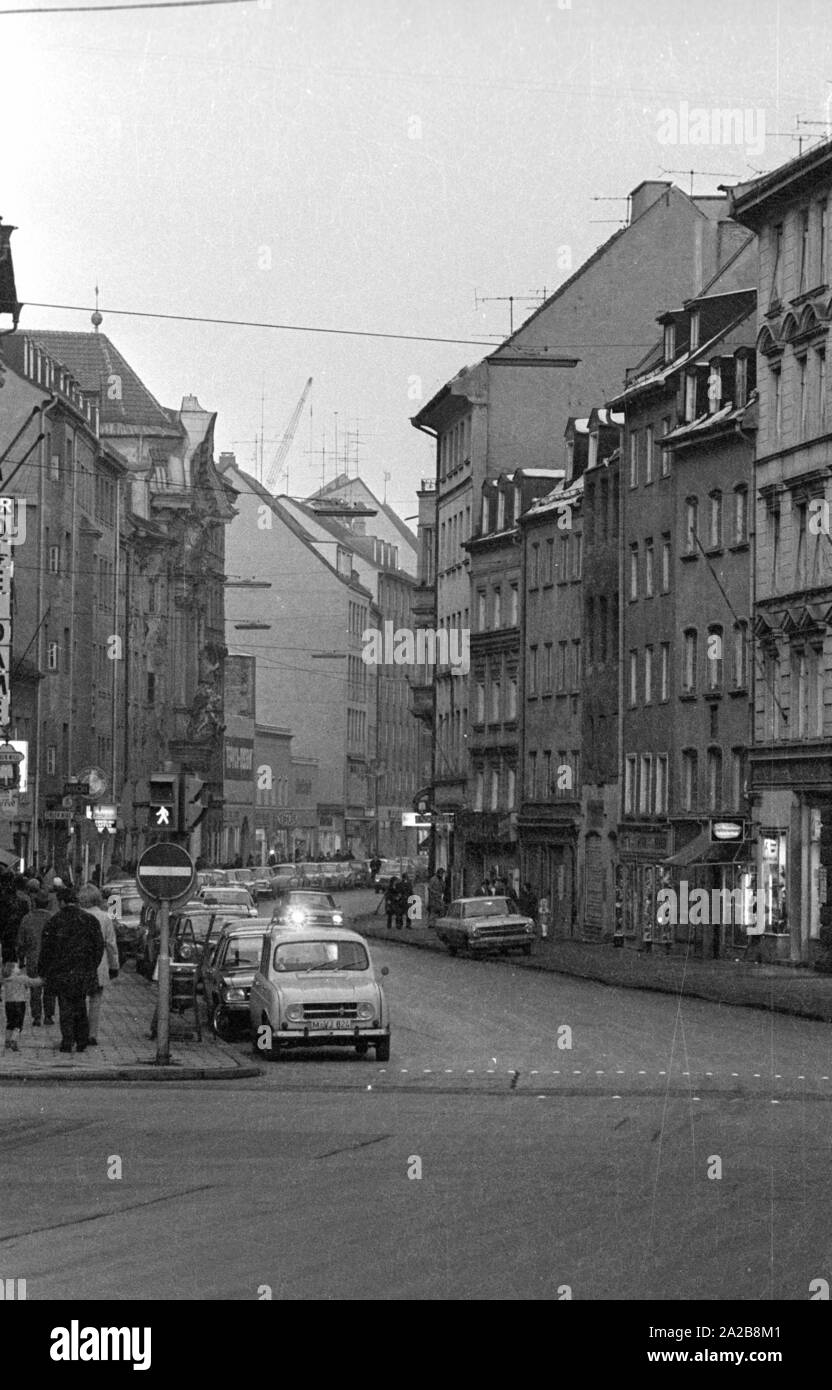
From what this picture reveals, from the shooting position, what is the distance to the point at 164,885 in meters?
27.7

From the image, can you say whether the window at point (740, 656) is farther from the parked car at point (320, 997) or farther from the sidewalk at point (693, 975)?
the parked car at point (320, 997)

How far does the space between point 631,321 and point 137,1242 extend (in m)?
78.7

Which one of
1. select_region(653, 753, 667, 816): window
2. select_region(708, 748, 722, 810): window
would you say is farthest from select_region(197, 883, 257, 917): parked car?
select_region(653, 753, 667, 816): window

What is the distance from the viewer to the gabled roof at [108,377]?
5359 inches

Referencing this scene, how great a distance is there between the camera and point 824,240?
53719 mm

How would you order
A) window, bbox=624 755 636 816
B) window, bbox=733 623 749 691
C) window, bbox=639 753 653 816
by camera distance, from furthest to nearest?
1. window, bbox=624 755 636 816
2. window, bbox=639 753 653 816
3. window, bbox=733 623 749 691

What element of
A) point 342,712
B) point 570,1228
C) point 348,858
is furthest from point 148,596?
point 570,1228

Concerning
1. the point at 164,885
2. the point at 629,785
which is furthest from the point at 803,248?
the point at 164,885

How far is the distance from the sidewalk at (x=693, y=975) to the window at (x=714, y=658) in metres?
6.57

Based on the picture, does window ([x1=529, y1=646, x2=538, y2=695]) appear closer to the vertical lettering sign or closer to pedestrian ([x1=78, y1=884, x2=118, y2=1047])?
the vertical lettering sign

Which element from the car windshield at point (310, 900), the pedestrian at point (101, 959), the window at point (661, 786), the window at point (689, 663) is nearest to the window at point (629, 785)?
the window at point (661, 786)

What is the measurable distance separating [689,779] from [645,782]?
4.74 meters

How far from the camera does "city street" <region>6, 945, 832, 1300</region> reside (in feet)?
40.2

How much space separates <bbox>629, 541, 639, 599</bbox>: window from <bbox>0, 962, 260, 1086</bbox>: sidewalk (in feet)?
122
